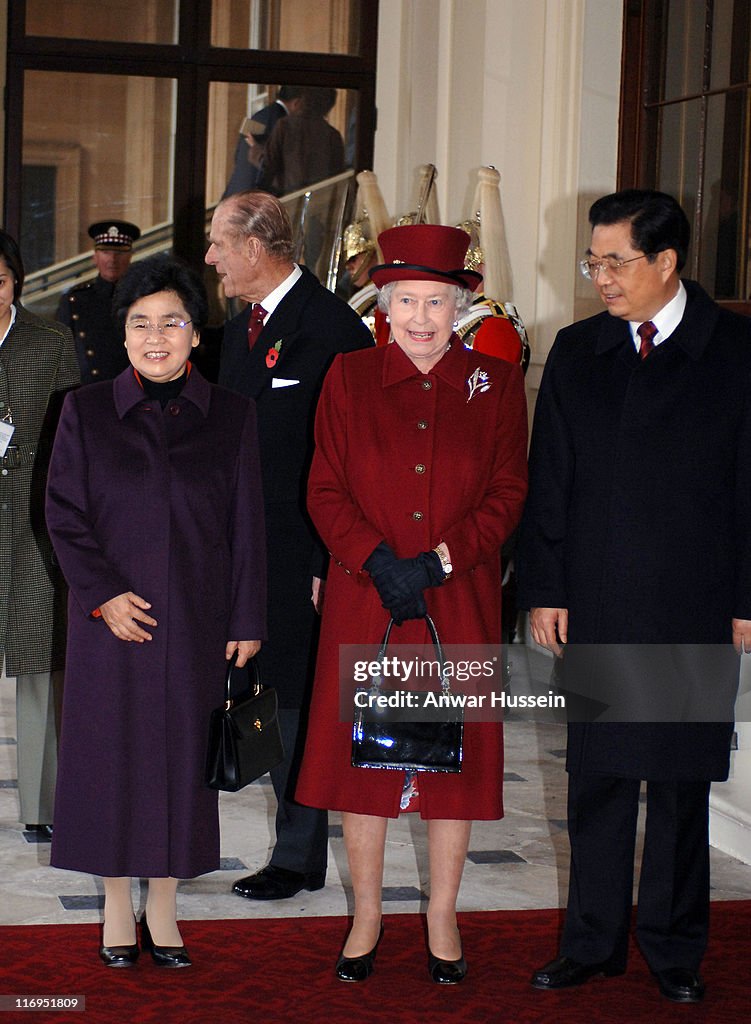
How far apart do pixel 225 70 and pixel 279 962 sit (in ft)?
20.5

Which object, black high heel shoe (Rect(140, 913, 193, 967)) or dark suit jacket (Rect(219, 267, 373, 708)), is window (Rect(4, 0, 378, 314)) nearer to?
dark suit jacket (Rect(219, 267, 373, 708))

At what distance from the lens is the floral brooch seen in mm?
2951

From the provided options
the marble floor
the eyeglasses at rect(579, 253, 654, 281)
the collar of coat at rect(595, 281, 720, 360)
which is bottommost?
the marble floor

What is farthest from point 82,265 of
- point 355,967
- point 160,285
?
point 355,967

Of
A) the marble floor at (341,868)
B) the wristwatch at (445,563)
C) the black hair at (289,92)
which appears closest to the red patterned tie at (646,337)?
the wristwatch at (445,563)

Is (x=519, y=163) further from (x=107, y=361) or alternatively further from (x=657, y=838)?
(x=657, y=838)

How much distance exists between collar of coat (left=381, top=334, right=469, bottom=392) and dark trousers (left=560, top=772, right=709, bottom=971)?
815 millimetres

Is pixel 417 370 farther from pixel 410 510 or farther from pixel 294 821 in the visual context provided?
pixel 294 821

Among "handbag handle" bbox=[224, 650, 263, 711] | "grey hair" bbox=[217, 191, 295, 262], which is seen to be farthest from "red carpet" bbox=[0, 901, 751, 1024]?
"grey hair" bbox=[217, 191, 295, 262]

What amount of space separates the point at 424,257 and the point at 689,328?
53 cm

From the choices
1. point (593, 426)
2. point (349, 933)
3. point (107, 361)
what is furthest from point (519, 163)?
point (349, 933)

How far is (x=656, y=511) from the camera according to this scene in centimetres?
284

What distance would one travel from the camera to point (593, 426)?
291 centimetres

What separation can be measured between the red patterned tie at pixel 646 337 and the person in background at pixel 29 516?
5.06 feet
